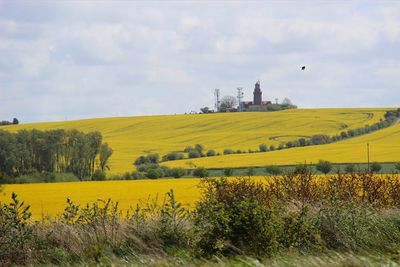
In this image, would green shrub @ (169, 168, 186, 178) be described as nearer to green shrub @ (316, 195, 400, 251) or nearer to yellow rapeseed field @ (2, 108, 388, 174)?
yellow rapeseed field @ (2, 108, 388, 174)

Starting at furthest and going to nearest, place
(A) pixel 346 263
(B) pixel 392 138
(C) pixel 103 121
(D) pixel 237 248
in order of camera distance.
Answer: (C) pixel 103 121, (B) pixel 392 138, (D) pixel 237 248, (A) pixel 346 263

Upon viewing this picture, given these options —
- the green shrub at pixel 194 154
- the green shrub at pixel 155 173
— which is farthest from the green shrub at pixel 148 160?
the green shrub at pixel 155 173

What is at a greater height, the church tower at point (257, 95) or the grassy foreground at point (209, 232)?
the church tower at point (257, 95)

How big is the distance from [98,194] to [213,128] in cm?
5860

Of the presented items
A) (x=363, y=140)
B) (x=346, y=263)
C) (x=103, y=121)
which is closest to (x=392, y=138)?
(x=363, y=140)

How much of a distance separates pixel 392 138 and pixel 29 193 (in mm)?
38777

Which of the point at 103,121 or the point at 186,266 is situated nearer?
the point at 186,266

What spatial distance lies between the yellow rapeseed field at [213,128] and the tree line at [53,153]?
2516 mm

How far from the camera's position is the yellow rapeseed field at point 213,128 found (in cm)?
6819

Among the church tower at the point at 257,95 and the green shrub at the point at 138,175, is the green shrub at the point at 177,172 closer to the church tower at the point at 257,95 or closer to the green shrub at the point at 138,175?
the green shrub at the point at 138,175

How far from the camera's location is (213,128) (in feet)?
287

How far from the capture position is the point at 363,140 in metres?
63.5

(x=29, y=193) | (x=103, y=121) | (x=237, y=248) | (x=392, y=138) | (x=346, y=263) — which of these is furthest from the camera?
(x=103, y=121)

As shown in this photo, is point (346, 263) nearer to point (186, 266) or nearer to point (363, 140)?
point (186, 266)
